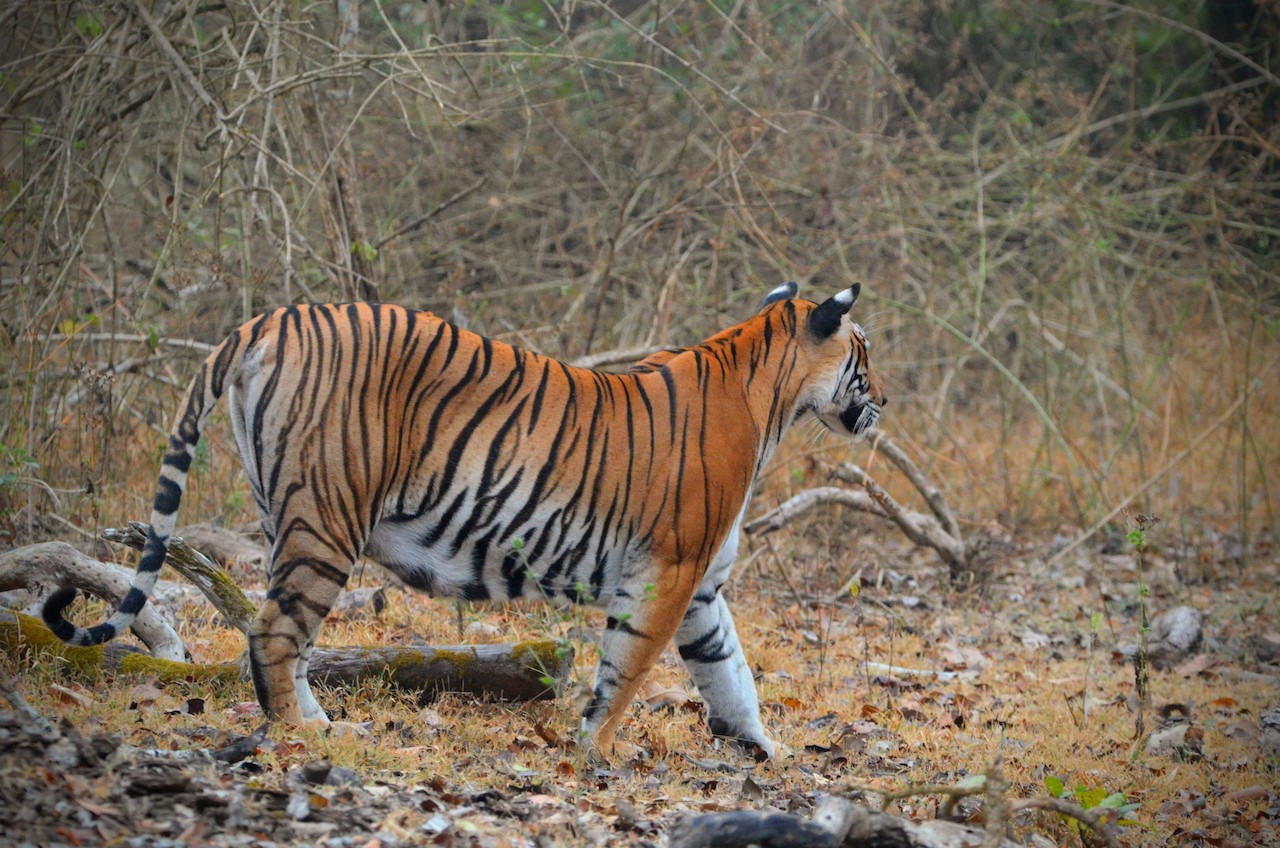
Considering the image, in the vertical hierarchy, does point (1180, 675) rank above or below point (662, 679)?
above

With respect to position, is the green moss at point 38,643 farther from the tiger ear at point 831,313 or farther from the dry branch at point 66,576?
the tiger ear at point 831,313

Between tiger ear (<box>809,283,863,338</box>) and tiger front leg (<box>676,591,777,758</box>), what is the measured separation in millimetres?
1256

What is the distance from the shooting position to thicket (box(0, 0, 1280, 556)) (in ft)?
24.3

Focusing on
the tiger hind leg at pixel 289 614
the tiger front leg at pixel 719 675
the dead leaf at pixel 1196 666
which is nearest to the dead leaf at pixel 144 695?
the tiger hind leg at pixel 289 614

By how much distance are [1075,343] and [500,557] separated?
8.59 m

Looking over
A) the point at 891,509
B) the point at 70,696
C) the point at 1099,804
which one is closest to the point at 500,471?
the point at 70,696

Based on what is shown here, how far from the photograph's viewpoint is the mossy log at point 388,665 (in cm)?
501

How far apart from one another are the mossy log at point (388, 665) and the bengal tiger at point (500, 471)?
0.46m

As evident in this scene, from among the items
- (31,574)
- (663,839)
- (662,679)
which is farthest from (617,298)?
(663,839)

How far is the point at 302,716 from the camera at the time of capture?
4645mm

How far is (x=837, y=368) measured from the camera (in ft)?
18.5

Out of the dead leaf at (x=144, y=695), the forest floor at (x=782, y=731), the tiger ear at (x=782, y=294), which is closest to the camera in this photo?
the forest floor at (x=782, y=731)

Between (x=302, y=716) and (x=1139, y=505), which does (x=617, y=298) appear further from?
(x=302, y=716)

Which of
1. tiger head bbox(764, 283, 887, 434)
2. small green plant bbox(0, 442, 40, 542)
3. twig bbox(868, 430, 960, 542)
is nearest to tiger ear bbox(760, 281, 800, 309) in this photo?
tiger head bbox(764, 283, 887, 434)
